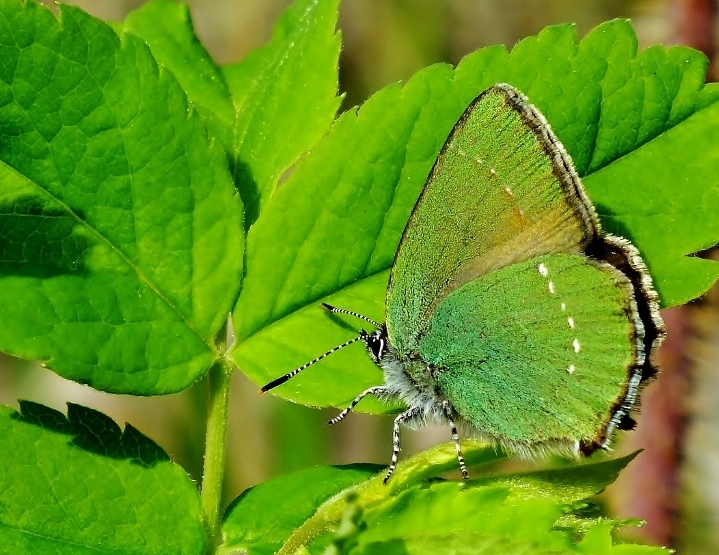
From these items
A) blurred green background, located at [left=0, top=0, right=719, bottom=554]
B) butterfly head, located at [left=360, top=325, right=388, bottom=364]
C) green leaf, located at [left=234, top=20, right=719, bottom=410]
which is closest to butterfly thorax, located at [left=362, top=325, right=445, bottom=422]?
butterfly head, located at [left=360, top=325, right=388, bottom=364]

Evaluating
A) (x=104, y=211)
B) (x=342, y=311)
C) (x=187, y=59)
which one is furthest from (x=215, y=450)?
(x=187, y=59)

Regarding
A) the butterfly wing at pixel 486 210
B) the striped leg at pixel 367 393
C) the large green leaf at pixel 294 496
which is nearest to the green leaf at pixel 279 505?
the large green leaf at pixel 294 496

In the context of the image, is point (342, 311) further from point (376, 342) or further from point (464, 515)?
point (464, 515)

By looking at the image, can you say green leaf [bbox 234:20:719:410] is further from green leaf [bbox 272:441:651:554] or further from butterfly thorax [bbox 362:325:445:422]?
green leaf [bbox 272:441:651:554]

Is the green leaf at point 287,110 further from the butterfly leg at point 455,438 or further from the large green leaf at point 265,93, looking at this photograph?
the butterfly leg at point 455,438

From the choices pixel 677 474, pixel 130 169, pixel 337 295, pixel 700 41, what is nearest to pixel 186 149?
pixel 130 169
